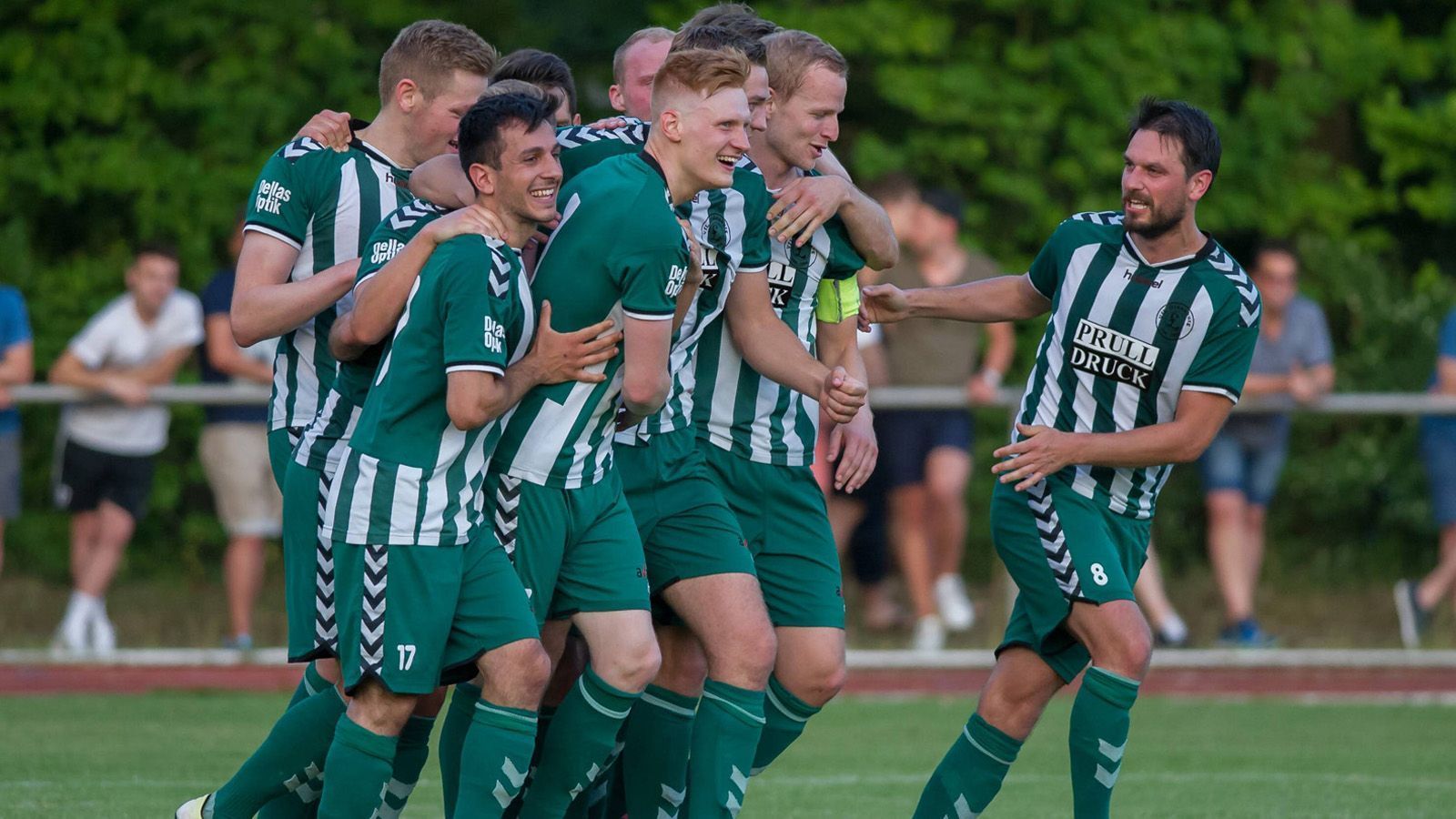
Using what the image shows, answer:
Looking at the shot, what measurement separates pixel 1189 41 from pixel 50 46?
7.44m

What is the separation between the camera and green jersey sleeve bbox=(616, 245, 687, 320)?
508cm

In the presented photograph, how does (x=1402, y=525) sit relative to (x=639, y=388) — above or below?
below

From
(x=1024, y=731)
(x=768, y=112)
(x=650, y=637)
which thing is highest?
(x=768, y=112)

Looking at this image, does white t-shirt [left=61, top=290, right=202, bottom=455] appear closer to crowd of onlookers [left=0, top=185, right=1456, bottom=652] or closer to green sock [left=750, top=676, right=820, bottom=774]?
crowd of onlookers [left=0, top=185, right=1456, bottom=652]

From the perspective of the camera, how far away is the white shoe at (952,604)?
10.9 meters

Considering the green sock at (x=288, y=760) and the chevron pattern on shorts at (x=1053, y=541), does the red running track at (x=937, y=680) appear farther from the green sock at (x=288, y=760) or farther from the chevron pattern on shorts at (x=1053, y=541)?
the green sock at (x=288, y=760)

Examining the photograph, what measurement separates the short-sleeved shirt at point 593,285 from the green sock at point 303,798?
910mm

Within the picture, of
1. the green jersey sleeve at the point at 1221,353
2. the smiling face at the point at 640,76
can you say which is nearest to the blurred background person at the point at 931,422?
the green jersey sleeve at the point at 1221,353

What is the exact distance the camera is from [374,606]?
4.93 m

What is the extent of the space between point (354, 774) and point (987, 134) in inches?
376

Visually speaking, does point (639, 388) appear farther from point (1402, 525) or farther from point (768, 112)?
point (1402, 525)

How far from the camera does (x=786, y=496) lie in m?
5.95

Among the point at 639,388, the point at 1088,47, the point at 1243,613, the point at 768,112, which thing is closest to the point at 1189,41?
the point at 1088,47

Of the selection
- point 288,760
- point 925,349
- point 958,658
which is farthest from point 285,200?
point 925,349
